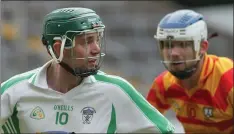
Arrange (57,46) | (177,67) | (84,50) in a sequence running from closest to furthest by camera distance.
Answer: (84,50) → (57,46) → (177,67)

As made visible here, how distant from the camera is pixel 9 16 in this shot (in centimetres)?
1173

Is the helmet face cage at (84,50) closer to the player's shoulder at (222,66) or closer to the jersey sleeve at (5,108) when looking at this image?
the jersey sleeve at (5,108)

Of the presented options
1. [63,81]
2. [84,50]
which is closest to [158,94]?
[63,81]

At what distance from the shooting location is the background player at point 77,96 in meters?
4.41

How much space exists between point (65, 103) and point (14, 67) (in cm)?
653

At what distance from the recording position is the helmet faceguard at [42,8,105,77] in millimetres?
4395

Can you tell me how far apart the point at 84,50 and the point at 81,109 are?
14.0 inches

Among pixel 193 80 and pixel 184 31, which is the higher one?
pixel 184 31

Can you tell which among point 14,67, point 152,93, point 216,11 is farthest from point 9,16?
point 152,93

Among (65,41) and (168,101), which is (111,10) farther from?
(65,41)

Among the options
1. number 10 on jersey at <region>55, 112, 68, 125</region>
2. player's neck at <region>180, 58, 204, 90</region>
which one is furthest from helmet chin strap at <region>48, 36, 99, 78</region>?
player's neck at <region>180, 58, 204, 90</region>

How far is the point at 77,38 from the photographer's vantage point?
14.6 ft

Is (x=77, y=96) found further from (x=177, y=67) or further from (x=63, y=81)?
(x=177, y=67)

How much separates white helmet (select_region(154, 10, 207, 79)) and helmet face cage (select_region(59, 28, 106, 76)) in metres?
1.47
